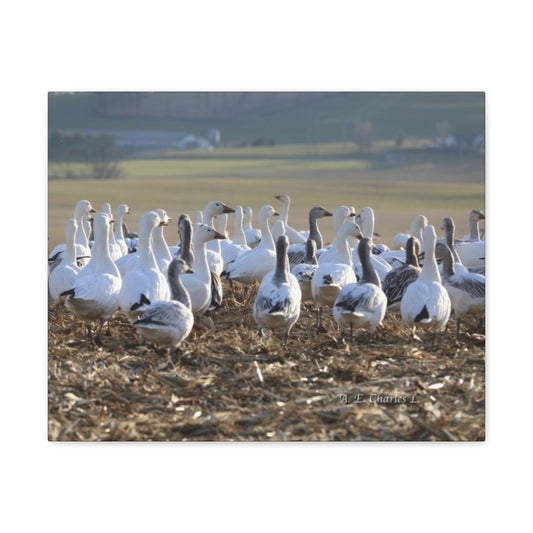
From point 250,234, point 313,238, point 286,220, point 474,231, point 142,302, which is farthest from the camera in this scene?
point 250,234

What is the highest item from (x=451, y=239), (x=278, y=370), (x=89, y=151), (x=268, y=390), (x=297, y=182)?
(x=89, y=151)

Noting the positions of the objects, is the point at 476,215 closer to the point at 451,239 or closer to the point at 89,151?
the point at 451,239

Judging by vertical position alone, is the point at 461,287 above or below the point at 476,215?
below

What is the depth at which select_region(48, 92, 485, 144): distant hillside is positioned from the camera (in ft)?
27.8

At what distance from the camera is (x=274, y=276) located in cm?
903

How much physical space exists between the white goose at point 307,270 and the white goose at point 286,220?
0.19m

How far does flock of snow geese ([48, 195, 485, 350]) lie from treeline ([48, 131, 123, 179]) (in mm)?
278

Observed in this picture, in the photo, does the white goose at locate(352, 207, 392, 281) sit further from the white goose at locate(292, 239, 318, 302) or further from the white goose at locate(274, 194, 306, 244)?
the white goose at locate(274, 194, 306, 244)

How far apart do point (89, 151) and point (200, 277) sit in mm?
1411

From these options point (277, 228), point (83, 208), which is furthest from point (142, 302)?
point (277, 228)

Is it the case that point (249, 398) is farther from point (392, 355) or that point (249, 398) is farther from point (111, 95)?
point (111, 95)

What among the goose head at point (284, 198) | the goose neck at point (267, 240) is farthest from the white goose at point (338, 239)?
the goose head at point (284, 198)

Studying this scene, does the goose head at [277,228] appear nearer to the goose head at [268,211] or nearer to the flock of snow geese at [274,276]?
the flock of snow geese at [274,276]

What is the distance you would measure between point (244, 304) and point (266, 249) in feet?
1.81
